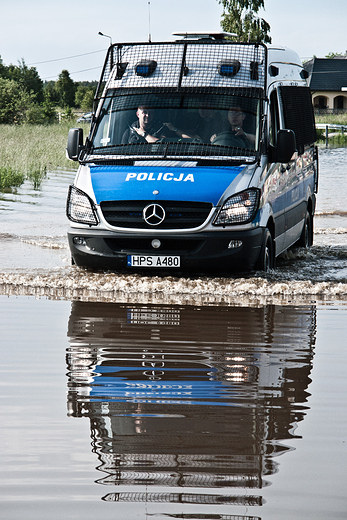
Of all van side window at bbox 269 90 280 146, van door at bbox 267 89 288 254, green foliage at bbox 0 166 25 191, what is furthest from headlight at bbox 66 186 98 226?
green foliage at bbox 0 166 25 191

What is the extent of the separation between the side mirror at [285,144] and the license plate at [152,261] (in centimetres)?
165

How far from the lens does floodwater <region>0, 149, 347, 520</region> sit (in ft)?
9.86

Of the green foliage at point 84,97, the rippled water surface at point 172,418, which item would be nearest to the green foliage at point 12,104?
the green foliage at point 84,97

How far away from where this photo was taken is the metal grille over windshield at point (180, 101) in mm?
8234

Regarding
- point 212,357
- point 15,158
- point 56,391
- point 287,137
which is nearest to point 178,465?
point 56,391

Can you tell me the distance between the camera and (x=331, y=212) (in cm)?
1634

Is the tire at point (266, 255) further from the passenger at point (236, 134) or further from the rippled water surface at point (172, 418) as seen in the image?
the rippled water surface at point (172, 418)

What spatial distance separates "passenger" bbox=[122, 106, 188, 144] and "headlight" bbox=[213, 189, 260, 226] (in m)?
1.23

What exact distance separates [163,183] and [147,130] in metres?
1.17

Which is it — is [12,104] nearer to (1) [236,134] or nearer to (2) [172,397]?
(1) [236,134]

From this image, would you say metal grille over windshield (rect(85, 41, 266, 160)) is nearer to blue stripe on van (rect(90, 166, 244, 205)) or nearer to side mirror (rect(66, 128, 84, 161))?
side mirror (rect(66, 128, 84, 161))

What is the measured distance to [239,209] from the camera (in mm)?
7500

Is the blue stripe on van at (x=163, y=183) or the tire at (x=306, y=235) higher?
the blue stripe on van at (x=163, y=183)


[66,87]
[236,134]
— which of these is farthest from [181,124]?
[66,87]
